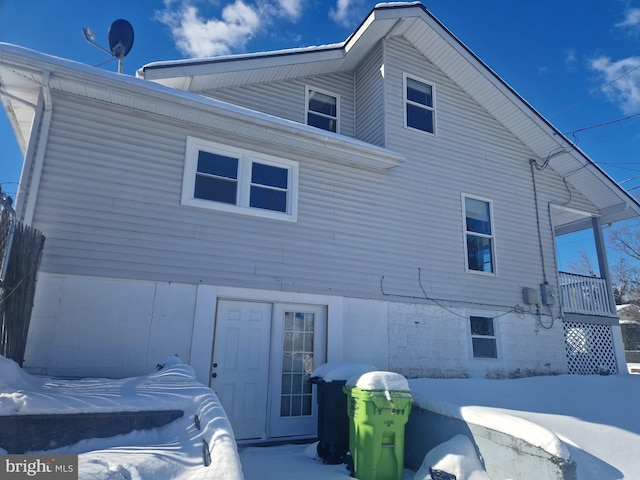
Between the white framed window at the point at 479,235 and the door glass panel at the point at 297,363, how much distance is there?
3.80 meters

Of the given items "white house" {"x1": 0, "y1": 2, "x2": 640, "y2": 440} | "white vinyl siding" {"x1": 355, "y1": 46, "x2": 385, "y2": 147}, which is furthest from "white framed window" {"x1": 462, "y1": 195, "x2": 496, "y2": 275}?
"white vinyl siding" {"x1": 355, "y1": 46, "x2": 385, "y2": 147}

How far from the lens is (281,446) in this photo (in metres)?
5.88

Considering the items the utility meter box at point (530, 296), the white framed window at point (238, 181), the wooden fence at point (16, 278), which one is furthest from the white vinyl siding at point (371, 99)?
the wooden fence at point (16, 278)

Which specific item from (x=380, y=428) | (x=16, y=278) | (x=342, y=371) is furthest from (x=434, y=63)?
(x=16, y=278)

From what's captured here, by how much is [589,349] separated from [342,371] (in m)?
7.54

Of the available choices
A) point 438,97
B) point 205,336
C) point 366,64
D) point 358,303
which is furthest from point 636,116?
point 205,336

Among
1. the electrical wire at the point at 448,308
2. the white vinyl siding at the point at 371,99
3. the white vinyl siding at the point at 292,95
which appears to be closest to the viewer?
the electrical wire at the point at 448,308

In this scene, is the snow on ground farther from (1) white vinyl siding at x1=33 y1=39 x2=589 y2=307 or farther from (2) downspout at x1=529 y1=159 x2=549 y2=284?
Result: (2) downspout at x1=529 y1=159 x2=549 y2=284

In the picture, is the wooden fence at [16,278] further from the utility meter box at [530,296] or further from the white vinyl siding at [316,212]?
the utility meter box at [530,296]

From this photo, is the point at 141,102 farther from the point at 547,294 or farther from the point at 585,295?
the point at 585,295

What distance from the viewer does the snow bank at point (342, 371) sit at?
514 centimetres

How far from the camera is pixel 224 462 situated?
2219 mm

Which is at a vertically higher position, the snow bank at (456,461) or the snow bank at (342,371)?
the snow bank at (342,371)

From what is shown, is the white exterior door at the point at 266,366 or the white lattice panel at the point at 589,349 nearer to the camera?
the white exterior door at the point at 266,366
